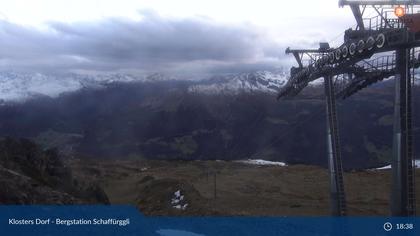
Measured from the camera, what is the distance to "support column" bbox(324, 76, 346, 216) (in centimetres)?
2253

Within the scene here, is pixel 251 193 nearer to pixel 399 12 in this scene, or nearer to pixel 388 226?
pixel 388 226

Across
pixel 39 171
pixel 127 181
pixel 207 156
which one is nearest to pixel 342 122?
pixel 207 156

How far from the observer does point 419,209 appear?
35562 millimetres

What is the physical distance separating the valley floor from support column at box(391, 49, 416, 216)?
14909 mm

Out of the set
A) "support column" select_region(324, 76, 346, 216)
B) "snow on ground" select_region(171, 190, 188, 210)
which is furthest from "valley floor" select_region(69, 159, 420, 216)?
"support column" select_region(324, 76, 346, 216)

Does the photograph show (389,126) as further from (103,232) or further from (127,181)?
(103,232)

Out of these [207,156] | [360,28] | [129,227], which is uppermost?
[360,28]

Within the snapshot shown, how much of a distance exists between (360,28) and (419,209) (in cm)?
1966

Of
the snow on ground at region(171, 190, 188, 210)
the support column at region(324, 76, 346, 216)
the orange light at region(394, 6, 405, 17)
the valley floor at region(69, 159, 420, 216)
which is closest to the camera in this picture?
the orange light at region(394, 6, 405, 17)

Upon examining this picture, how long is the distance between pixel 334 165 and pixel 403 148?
5.50m

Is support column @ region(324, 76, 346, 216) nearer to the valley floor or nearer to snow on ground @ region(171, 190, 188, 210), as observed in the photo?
the valley floor

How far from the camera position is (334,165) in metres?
22.7

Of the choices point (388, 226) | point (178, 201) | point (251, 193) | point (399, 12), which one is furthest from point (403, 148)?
point (251, 193)

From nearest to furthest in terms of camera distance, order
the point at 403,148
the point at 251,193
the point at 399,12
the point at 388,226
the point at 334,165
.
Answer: the point at 399,12 → the point at 403,148 → the point at 388,226 → the point at 334,165 → the point at 251,193
